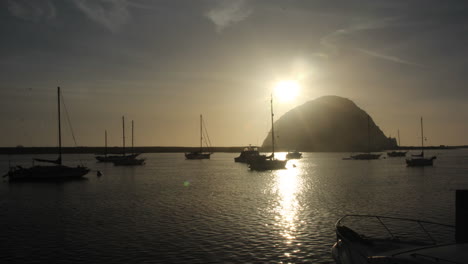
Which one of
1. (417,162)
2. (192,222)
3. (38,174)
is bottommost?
(417,162)

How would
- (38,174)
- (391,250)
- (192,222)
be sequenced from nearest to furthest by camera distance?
(391,250)
(192,222)
(38,174)

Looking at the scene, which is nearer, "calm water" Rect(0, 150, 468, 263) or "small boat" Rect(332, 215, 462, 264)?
"small boat" Rect(332, 215, 462, 264)

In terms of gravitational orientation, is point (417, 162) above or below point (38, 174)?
below

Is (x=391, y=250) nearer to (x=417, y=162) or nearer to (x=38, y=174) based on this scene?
(x=38, y=174)

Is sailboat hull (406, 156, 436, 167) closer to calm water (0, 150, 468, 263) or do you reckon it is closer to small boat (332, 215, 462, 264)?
calm water (0, 150, 468, 263)

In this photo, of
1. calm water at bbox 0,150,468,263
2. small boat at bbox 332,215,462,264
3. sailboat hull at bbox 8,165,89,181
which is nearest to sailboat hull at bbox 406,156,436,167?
calm water at bbox 0,150,468,263

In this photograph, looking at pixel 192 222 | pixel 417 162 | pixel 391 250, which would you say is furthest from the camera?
pixel 417 162

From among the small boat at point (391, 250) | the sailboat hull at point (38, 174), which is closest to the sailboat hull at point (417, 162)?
the sailboat hull at point (38, 174)

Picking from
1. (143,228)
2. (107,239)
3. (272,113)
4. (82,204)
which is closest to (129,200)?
(82,204)

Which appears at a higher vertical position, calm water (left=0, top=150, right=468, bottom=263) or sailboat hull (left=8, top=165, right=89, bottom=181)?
sailboat hull (left=8, top=165, right=89, bottom=181)

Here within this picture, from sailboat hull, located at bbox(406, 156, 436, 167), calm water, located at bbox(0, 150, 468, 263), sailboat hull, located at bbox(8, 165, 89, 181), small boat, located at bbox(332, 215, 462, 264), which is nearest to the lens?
small boat, located at bbox(332, 215, 462, 264)

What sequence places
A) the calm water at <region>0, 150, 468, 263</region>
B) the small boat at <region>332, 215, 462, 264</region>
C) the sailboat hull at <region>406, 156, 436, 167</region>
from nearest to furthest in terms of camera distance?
the small boat at <region>332, 215, 462, 264</region> < the calm water at <region>0, 150, 468, 263</region> < the sailboat hull at <region>406, 156, 436, 167</region>

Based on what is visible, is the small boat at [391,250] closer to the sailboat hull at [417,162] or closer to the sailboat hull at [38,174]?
the sailboat hull at [38,174]

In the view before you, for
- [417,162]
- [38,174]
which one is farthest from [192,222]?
[417,162]
